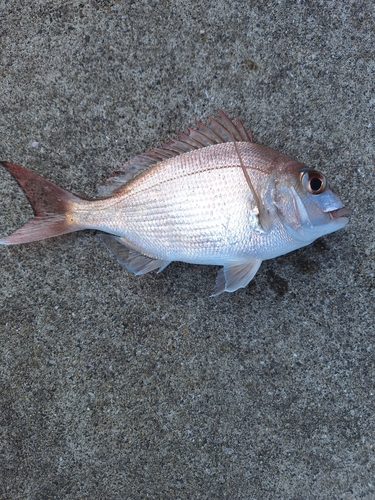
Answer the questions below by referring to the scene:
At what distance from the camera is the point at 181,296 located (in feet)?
5.34

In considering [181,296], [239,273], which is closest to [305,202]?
[239,273]

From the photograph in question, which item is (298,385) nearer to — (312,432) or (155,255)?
(312,432)

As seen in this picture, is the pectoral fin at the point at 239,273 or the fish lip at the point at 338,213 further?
the pectoral fin at the point at 239,273

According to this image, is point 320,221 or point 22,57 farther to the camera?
point 22,57

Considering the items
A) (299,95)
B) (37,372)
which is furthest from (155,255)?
(299,95)

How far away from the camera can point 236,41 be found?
158 cm

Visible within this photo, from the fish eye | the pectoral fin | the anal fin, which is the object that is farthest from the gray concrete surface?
the fish eye

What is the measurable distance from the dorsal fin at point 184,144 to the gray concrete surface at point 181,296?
13cm

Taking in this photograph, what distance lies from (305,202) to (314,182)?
7 centimetres

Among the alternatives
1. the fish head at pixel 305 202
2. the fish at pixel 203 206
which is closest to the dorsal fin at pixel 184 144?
the fish at pixel 203 206

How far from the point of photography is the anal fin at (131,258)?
4.93ft

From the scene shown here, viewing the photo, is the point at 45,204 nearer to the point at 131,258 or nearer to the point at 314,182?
the point at 131,258

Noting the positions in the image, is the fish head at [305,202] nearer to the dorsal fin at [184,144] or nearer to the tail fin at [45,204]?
the dorsal fin at [184,144]

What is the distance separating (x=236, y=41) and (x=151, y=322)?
1260 millimetres
